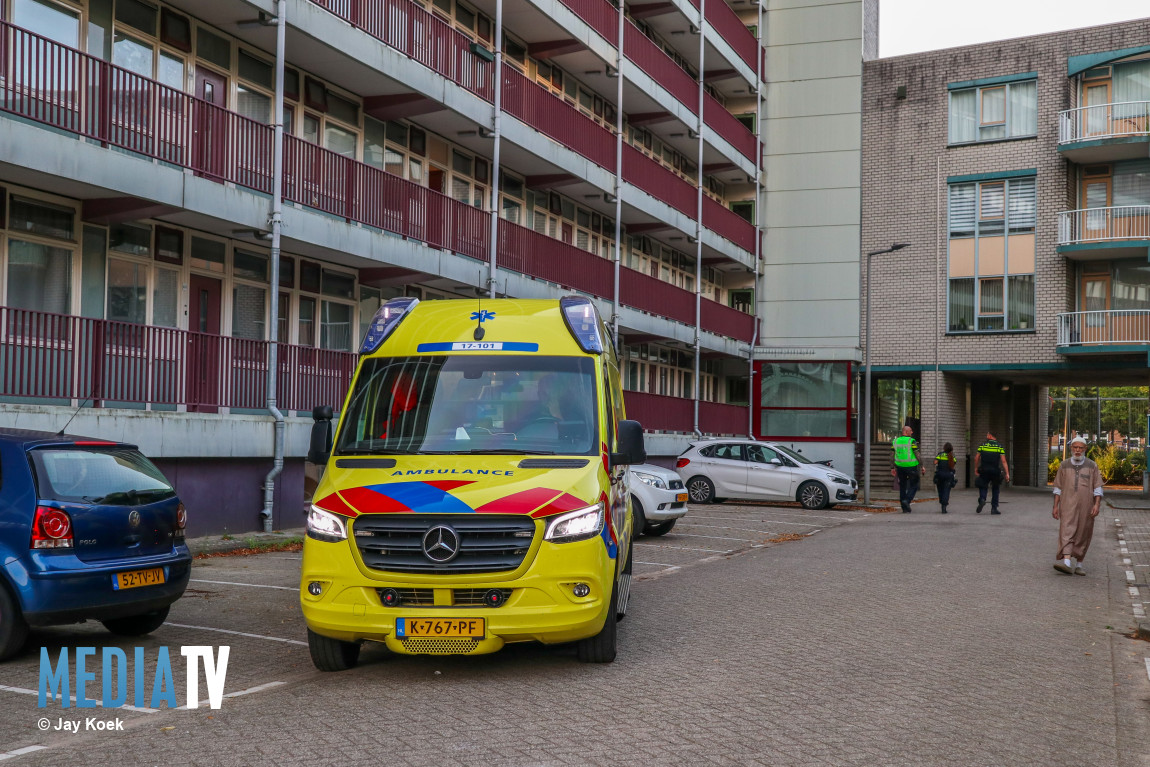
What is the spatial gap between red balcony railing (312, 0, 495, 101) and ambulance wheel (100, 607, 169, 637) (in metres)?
12.2

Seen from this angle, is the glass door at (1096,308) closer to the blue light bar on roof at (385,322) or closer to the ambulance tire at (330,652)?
the blue light bar on roof at (385,322)

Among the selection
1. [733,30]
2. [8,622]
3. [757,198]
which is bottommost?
[8,622]

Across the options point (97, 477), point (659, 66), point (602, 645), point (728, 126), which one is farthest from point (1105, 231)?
point (97, 477)

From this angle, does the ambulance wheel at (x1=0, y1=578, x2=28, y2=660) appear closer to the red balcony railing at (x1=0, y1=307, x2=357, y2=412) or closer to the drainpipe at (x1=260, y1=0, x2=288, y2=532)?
the red balcony railing at (x1=0, y1=307, x2=357, y2=412)

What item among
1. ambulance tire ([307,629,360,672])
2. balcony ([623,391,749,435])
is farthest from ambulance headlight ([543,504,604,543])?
balcony ([623,391,749,435])

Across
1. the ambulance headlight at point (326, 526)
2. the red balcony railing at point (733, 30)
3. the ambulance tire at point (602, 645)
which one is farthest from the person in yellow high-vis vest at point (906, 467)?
the ambulance headlight at point (326, 526)

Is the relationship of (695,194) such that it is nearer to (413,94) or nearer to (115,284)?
(413,94)

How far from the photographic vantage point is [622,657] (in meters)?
8.10

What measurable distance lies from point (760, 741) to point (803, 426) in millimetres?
33719

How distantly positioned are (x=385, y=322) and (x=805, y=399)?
31.7 metres

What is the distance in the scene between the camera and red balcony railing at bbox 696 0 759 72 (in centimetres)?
3654

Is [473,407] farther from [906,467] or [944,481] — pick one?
[906,467]

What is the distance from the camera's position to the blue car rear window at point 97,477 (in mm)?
7719

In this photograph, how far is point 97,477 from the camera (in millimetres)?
8055
